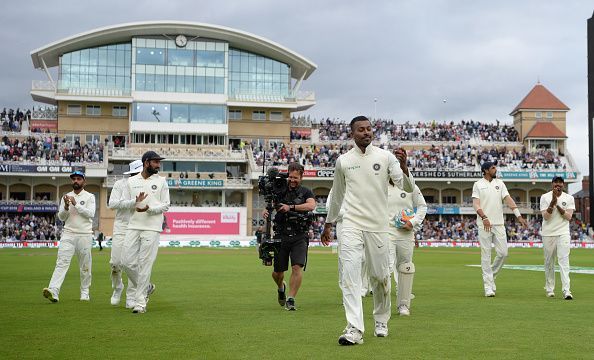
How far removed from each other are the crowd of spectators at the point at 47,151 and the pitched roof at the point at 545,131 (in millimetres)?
44028

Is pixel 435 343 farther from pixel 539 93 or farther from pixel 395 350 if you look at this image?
pixel 539 93

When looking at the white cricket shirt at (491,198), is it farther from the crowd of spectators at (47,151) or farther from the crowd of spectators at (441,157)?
the crowd of spectators at (47,151)

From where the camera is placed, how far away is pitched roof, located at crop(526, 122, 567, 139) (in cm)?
7838

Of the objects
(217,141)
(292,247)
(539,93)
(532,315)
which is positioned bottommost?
(532,315)

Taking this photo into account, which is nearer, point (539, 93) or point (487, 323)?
point (487, 323)

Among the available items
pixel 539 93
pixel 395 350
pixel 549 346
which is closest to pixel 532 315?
pixel 549 346

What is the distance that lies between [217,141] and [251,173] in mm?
6245

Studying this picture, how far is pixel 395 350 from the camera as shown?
7613 millimetres

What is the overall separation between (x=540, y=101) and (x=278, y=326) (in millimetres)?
79271

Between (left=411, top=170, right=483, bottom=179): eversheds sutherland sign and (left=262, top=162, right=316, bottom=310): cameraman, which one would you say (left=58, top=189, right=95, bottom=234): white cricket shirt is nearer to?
(left=262, top=162, right=316, bottom=310): cameraman

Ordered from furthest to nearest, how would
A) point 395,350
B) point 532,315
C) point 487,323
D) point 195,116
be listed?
1. point 195,116
2. point 532,315
3. point 487,323
4. point 395,350

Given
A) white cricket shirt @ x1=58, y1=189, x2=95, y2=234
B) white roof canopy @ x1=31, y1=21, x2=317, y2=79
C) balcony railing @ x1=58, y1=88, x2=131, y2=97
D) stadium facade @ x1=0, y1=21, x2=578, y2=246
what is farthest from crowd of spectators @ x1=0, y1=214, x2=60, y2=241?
white cricket shirt @ x1=58, y1=189, x2=95, y2=234

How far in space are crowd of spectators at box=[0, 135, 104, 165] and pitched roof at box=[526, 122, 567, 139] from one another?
44.0 metres

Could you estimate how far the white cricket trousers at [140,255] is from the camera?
37.9ft
